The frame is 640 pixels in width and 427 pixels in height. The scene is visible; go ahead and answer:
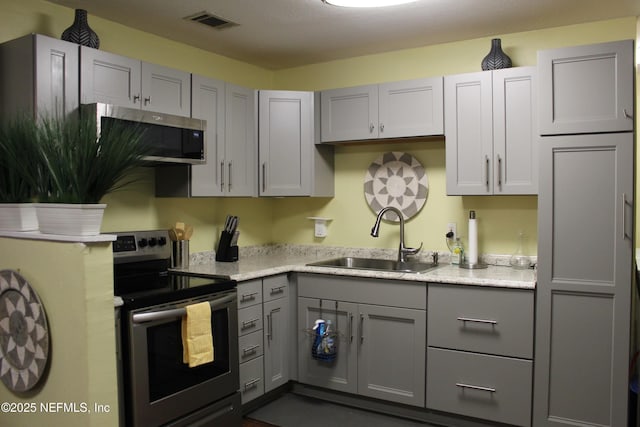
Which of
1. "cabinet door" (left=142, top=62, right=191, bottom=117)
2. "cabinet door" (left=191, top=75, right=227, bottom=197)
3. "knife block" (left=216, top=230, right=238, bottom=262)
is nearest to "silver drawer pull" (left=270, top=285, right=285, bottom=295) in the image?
"knife block" (left=216, top=230, right=238, bottom=262)

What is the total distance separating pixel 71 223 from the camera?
1750 mm

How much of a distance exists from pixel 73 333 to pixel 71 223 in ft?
1.19

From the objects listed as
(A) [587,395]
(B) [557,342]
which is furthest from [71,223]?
(A) [587,395]

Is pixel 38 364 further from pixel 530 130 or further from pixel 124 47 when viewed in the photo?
pixel 530 130

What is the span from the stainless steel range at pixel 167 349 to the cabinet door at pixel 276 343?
37cm

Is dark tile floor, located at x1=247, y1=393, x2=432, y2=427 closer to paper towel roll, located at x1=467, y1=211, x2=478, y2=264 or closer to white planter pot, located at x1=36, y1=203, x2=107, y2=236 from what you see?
paper towel roll, located at x1=467, y1=211, x2=478, y2=264

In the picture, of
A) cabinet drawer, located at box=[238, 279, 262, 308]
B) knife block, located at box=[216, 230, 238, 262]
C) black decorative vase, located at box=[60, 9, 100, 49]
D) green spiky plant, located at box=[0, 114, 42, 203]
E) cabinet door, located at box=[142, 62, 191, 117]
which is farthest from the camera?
knife block, located at box=[216, 230, 238, 262]

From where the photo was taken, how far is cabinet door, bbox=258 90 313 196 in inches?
148

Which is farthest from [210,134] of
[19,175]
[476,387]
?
[476,387]

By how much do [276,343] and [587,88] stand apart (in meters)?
2.31

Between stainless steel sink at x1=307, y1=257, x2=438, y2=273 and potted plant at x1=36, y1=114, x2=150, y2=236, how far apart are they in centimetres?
194

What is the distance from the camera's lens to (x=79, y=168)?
68.2 inches

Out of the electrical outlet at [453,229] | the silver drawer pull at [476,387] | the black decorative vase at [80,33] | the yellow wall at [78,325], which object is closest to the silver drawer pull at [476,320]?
the silver drawer pull at [476,387]

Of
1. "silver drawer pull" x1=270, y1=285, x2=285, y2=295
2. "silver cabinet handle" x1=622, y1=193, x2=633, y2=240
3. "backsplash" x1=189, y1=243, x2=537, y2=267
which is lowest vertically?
"silver drawer pull" x1=270, y1=285, x2=285, y2=295
